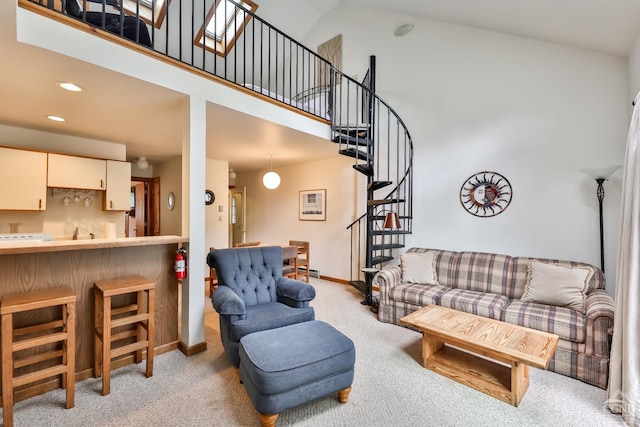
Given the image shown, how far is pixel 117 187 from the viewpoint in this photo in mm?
4215

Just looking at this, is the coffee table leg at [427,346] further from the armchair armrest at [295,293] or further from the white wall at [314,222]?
the white wall at [314,222]

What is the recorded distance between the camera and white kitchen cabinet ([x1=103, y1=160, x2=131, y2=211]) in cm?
415

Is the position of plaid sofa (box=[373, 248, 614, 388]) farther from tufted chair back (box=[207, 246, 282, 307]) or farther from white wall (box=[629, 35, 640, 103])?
white wall (box=[629, 35, 640, 103])

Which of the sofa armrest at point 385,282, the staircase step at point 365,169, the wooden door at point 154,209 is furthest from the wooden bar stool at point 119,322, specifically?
the wooden door at point 154,209

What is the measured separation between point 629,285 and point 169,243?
333cm

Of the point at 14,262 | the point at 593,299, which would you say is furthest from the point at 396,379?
the point at 14,262

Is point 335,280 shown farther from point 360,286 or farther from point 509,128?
point 509,128

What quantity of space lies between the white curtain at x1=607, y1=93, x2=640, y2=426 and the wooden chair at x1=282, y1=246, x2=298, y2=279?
133 inches

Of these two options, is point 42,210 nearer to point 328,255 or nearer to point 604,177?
point 328,255

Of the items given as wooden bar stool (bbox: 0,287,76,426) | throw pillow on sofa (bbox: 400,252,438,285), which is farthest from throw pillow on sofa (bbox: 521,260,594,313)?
wooden bar stool (bbox: 0,287,76,426)

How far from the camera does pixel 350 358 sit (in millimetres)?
1834

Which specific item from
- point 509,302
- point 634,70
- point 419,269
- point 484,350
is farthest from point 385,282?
point 634,70

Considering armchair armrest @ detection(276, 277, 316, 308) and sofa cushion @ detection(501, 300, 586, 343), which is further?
armchair armrest @ detection(276, 277, 316, 308)

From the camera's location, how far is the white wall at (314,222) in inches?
205
